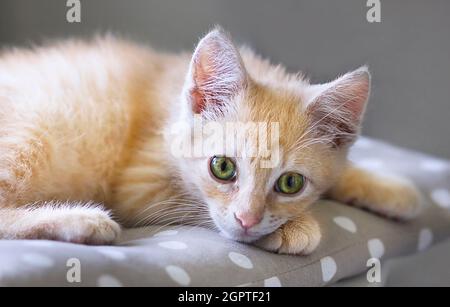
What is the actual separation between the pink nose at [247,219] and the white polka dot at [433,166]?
929mm

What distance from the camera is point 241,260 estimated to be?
1.14 meters

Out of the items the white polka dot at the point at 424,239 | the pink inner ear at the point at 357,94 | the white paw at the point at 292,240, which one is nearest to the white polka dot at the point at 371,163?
the white polka dot at the point at 424,239

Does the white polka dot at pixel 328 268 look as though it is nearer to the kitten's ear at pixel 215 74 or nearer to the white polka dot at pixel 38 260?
the kitten's ear at pixel 215 74

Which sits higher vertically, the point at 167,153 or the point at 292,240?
the point at 167,153

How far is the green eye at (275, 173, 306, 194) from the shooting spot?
1203mm

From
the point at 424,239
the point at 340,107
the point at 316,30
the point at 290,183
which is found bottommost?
the point at 424,239

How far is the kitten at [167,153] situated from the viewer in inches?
46.1

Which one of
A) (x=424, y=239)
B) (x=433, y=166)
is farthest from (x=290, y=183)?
(x=433, y=166)

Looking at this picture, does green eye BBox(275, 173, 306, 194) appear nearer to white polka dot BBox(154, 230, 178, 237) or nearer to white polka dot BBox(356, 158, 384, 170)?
white polka dot BBox(154, 230, 178, 237)

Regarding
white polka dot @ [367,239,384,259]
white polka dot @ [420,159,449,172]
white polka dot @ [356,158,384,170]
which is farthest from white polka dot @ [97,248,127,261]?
white polka dot @ [420,159,449,172]

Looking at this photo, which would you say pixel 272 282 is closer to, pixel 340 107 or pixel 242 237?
pixel 242 237

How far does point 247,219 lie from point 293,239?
0.13 meters
